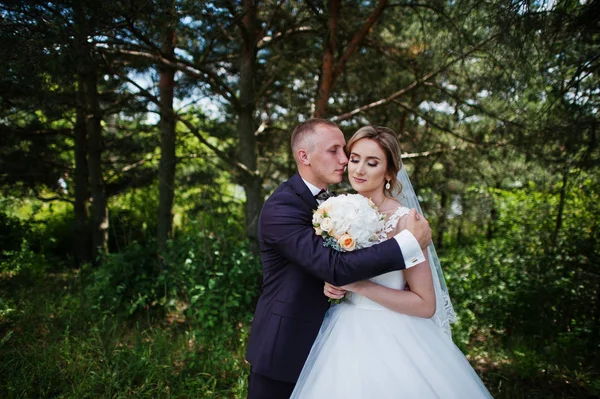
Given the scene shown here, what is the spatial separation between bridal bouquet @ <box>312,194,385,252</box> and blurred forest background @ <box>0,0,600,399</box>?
7.72 ft

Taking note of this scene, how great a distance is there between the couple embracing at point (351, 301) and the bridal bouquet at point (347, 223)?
0.17 ft

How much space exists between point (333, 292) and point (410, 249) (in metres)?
0.50

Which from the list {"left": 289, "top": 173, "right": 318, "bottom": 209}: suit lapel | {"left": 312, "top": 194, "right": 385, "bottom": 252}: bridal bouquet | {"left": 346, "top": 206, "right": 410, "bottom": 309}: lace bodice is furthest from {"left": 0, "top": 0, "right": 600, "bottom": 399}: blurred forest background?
{"left": 312, "top": 194, "right": 385, "bottom": 252}: bridal bouquet

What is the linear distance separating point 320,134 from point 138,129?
5920 millimetres

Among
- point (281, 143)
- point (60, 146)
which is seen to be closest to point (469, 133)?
point (281, 143)

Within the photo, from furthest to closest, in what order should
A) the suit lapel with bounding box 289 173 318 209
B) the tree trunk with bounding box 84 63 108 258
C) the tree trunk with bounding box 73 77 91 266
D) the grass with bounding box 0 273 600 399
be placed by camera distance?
the tree trunk with bounding box 73 77 91 266
the tree trunk with bounding box 84 63 108 258
the grass with bounding box 0 273 600 399
the suit lapel with bounding box 289 173 318 209

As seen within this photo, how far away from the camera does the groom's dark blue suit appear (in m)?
2.24

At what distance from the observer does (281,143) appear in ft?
25.8

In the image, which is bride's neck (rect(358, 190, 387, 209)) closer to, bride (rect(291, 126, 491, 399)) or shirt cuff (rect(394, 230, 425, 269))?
bride (rect(291, 126, 491, 399))

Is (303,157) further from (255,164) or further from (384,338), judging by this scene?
(255,164)

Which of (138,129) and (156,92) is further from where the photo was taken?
(138,129)

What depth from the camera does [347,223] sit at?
6.88 ft

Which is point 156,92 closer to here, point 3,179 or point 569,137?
point 3,179

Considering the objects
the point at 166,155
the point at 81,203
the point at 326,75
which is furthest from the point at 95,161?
the point at 326,75
